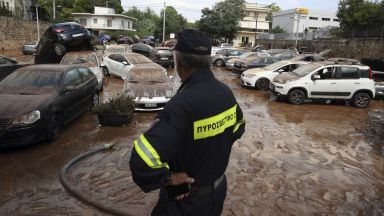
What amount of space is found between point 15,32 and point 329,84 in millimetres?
36939

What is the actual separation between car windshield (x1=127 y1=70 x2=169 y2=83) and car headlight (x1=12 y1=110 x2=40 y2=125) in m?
4.93

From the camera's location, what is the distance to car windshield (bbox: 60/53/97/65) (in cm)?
1418

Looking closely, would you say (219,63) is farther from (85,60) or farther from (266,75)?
(85,60)

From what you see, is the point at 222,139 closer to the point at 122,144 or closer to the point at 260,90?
the point at 122,144

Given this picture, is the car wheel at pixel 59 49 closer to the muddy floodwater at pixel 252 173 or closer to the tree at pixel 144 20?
the muddy floodwater at pixel 252 173

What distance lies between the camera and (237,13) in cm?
5447

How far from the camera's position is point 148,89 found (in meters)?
10.8

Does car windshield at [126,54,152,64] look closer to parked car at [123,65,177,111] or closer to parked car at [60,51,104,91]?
parked car at [60,51,104,91]

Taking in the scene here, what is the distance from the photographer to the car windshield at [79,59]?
558 inches

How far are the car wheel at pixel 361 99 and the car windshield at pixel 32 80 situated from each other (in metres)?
10.9

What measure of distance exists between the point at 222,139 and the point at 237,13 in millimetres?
54709

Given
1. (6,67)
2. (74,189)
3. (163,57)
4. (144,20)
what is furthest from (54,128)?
(144,20)

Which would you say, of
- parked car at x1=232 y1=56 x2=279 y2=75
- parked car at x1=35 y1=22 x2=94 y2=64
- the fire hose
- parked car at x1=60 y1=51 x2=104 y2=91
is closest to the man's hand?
the fire hose

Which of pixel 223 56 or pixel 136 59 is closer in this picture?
pixel 136 59
